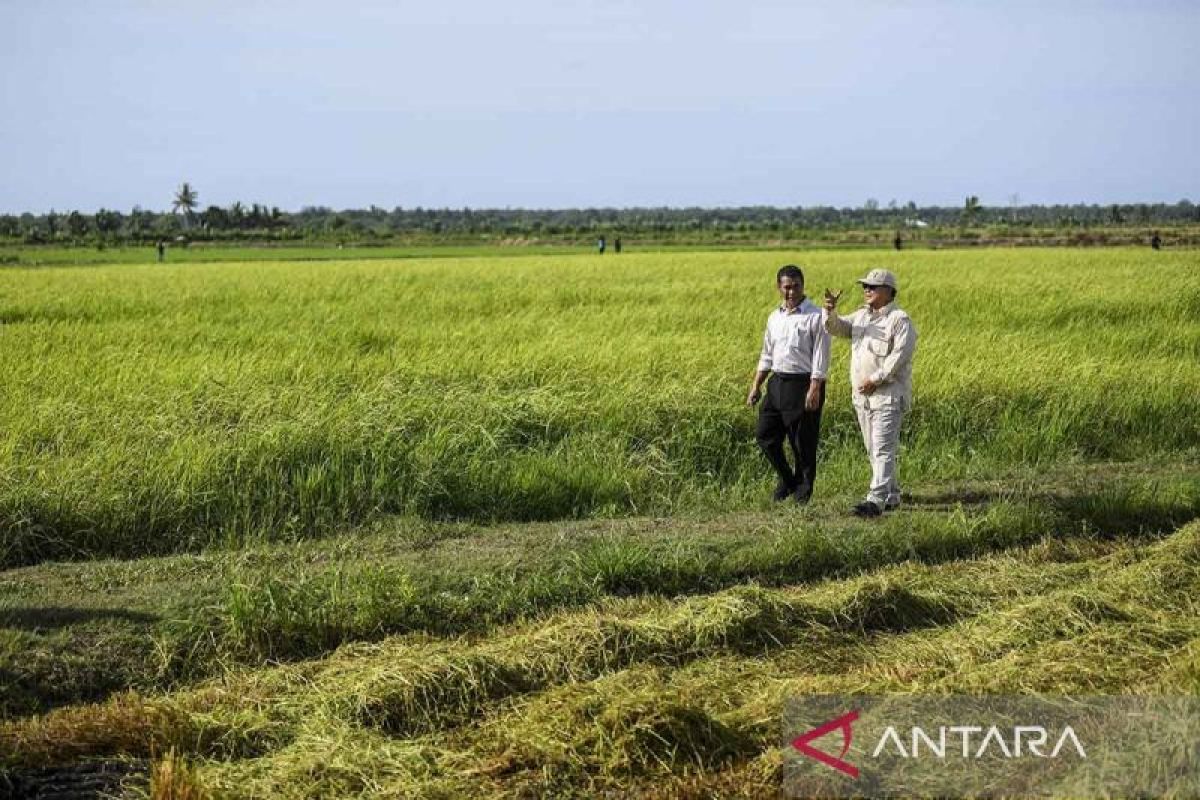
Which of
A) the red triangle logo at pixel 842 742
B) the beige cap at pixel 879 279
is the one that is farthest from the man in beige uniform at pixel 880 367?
the red triangle logo at pixel 842 742

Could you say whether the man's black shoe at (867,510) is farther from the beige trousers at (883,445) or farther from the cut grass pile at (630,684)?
the cut grass pile at (630,684)

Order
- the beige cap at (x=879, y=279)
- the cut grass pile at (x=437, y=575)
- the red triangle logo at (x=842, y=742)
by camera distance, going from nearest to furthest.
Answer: the red triangle logo at (x=842, y=742) < the cut grass pile at (x=437, y=575) < the beige cap at (x=879, y=279)

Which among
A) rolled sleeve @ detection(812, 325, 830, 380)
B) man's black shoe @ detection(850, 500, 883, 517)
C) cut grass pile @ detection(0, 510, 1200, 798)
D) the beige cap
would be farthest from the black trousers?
cut grass pile @ detection(0, 510, 1200, 798)

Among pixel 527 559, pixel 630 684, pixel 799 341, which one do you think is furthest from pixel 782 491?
pixel 630 684

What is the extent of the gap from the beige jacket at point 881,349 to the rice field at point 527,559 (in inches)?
28.8

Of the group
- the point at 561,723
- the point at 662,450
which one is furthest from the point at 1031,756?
the point at 662,450

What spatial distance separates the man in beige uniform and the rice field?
0.36 meters

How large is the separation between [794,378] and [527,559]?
2.12 m

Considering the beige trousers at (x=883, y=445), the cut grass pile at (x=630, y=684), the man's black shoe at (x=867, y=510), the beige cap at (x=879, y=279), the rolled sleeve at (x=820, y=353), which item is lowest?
the cut grass pile at (x=630, y=684)

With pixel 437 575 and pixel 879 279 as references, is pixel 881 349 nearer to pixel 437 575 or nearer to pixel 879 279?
pixel 879 279

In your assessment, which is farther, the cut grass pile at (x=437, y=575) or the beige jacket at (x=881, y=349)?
the beige jacket at (x=881, y=349)

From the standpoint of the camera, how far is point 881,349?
293 inches

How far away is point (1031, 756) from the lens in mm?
4281

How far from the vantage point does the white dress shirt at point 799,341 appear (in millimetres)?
7605
